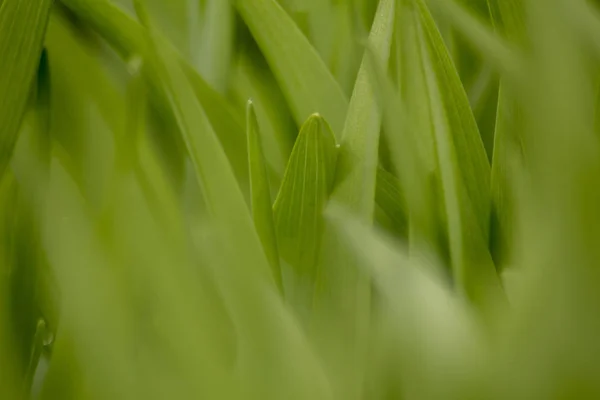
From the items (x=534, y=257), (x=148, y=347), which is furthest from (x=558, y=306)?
(x=148, y=347)

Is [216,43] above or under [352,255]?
above

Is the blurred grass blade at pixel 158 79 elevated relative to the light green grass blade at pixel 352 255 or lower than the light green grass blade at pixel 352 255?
elevated

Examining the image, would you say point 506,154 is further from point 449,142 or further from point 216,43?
point 216,43

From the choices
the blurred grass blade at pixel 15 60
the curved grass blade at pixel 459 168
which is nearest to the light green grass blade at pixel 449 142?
the curved grass blade at pixel 459 168

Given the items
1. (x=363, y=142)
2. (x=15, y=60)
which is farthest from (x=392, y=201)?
(x=15, y=60)

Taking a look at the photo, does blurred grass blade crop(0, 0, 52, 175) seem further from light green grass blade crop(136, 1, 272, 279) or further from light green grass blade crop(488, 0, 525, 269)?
light green grass blade crop(488, 0, 525, 269)

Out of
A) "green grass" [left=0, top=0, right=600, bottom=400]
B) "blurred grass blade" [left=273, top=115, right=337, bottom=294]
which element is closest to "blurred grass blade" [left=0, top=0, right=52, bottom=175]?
"green grass" [left=0, top=0, right=600, bottom=400]

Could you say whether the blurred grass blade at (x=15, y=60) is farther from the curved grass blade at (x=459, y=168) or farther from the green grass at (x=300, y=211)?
the curved grass blade at (x=459, y=168)
